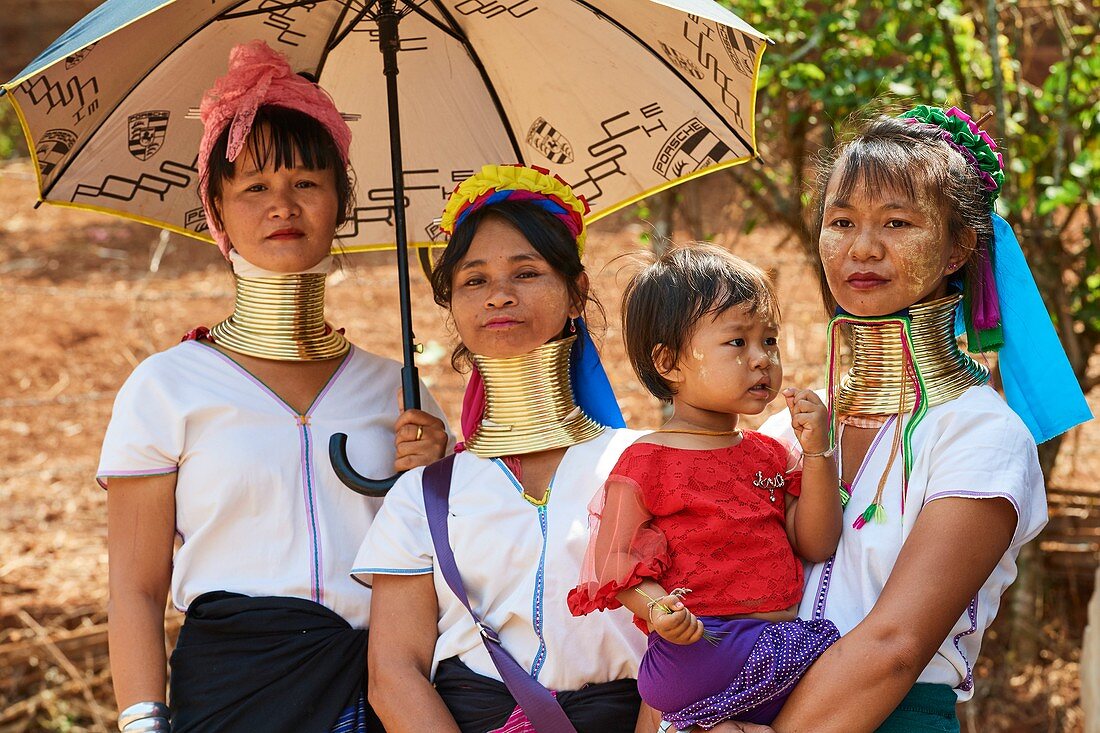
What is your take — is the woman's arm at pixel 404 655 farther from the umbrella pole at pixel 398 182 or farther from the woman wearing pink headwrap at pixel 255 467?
the umbrella pole at pixel 398 182

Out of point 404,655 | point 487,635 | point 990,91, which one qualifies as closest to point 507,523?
point 487,635

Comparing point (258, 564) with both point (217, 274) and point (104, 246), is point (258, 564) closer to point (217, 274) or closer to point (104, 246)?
point (217, 274)

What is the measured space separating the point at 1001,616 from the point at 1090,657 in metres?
1.04

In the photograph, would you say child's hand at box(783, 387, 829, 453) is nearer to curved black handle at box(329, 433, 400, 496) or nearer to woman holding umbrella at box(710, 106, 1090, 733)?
woman holding umbrella at box(710, 106, 1090, 733)

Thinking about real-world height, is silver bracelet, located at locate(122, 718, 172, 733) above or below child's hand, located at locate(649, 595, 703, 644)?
below

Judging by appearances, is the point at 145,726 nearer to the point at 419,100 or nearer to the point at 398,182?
the point at 398,182

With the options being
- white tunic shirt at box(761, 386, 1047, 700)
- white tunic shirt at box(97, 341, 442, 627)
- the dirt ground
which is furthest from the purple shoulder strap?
the dirt ground

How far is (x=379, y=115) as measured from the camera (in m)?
3.62

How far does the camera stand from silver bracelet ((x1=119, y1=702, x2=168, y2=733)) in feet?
9.25

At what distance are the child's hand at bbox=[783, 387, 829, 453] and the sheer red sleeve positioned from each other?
34 cm

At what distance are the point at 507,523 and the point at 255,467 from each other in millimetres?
633

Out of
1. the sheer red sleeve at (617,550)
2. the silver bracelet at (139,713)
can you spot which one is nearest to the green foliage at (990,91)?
the sheer red sleeve at (617,550)

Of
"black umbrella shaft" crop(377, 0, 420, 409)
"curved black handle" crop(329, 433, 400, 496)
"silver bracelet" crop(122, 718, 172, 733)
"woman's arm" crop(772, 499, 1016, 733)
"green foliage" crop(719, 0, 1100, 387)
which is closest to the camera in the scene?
"woman's arm" crop(772, 499, 1016, 733)

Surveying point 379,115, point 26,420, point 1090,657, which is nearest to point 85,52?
point 379,115
